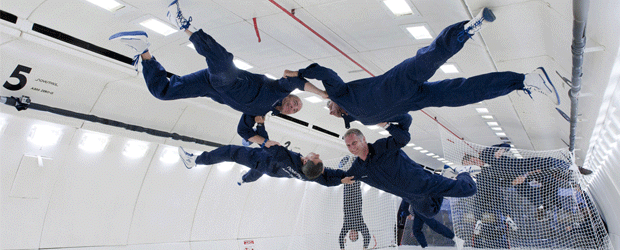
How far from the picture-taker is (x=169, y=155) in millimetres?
10062

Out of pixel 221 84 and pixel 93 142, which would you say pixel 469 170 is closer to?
pixel 221 84

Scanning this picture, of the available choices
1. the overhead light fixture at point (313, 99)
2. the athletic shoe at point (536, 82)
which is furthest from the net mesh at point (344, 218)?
the athletic shoe at point (536, 82)

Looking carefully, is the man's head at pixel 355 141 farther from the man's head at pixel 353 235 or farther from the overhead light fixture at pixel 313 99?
the man's head at pixel 353 235

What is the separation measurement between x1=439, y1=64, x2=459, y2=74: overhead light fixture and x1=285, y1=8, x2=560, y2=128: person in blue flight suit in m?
2.97

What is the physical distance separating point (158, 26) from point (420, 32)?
4.10 meters

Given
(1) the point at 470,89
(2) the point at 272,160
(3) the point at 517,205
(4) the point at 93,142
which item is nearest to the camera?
(1) the point at 470,89

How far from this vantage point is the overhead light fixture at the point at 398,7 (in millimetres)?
4966

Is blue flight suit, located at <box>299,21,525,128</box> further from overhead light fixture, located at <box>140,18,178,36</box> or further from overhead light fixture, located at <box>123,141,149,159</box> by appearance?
overhead light fixture, located at <box>123,141,149,159</box>

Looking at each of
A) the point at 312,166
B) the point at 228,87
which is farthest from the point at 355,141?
the point at 228,87

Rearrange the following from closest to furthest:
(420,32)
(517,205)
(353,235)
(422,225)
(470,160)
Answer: (420,32) → (470,160) → (517,205) → (353,235) → (422,225)

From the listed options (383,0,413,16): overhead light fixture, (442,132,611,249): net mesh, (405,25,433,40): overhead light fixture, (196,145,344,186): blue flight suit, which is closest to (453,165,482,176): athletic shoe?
(442,132,611,249): net mesh

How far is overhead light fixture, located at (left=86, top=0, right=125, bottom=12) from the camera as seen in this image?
Result: 522 cm

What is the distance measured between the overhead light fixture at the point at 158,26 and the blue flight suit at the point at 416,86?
107 inches

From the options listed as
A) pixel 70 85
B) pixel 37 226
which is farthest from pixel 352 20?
pixel 37 226
